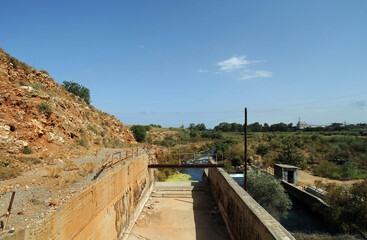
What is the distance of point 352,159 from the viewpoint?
95.2ft

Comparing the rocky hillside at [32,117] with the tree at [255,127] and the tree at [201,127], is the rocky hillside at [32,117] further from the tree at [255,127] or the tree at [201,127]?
the tree at [201,127]

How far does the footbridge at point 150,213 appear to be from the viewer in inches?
197

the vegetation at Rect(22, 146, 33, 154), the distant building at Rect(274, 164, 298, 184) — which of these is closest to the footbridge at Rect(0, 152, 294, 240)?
the vegetation at Rect(22, 146, 33, 154)

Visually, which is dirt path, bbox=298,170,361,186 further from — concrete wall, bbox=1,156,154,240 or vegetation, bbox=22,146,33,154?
vegetation, bbox=22,146,33,154

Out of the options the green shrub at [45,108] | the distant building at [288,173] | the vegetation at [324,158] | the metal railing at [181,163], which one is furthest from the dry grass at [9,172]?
the vegetation at [324,158]

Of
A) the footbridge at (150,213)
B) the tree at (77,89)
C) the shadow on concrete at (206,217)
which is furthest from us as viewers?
the tree at (77,89)

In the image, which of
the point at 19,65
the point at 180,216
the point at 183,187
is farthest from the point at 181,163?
the point at 19,65

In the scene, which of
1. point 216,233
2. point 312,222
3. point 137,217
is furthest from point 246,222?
point 312,222

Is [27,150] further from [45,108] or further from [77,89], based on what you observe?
[77,89]

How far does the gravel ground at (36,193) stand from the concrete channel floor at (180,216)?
4345mm

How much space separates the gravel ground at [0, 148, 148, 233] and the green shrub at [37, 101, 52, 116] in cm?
663

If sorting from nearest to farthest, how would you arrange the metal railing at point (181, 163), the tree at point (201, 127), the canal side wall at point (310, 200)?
1. the metal railing at point (181, 163)
2. the canal side wall at point (310, 200)
3. the tree at point (201, 127)

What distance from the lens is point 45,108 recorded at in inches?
546

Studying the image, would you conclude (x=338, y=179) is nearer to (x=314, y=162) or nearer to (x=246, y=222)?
(x=314, y=162)
